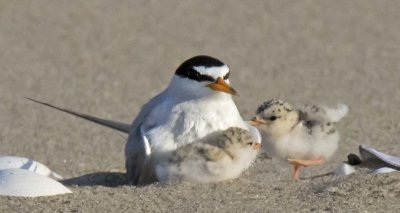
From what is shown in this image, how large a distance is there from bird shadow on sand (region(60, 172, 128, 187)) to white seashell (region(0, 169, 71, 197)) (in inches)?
28.5

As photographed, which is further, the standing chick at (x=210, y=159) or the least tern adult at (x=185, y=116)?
the least tern adult at (x=185, y=116)

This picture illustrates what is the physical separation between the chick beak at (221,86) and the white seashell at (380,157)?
0.80 metres

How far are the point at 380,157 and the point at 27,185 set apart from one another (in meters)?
1.67

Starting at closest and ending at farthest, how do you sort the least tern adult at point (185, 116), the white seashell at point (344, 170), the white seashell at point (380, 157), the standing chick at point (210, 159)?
the standing chick at point (210, 159)
the least tern adult at point (185, 116)
the white seashell at point (380, 157)
the white seashell at point (344, 170)

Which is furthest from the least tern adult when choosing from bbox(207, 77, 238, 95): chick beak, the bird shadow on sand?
the bird shadow on sand

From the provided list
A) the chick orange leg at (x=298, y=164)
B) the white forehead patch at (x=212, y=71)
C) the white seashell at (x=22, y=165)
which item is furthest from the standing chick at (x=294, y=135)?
the white seashell at (x=22, y=165)

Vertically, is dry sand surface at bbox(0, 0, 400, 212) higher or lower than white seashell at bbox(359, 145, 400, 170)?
lower

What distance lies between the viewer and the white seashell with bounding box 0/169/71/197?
4.48m

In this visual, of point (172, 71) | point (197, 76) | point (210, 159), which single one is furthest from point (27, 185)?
point (172, 71)

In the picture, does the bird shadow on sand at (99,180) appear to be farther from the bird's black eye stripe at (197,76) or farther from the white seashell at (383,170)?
the white seashell at (383,170)

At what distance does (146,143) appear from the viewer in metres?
4.88

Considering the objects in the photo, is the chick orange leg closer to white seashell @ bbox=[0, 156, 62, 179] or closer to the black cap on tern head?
the black cap on tern head

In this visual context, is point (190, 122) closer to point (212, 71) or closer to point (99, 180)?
point (212, 71)

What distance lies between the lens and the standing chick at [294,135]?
18.4ft
